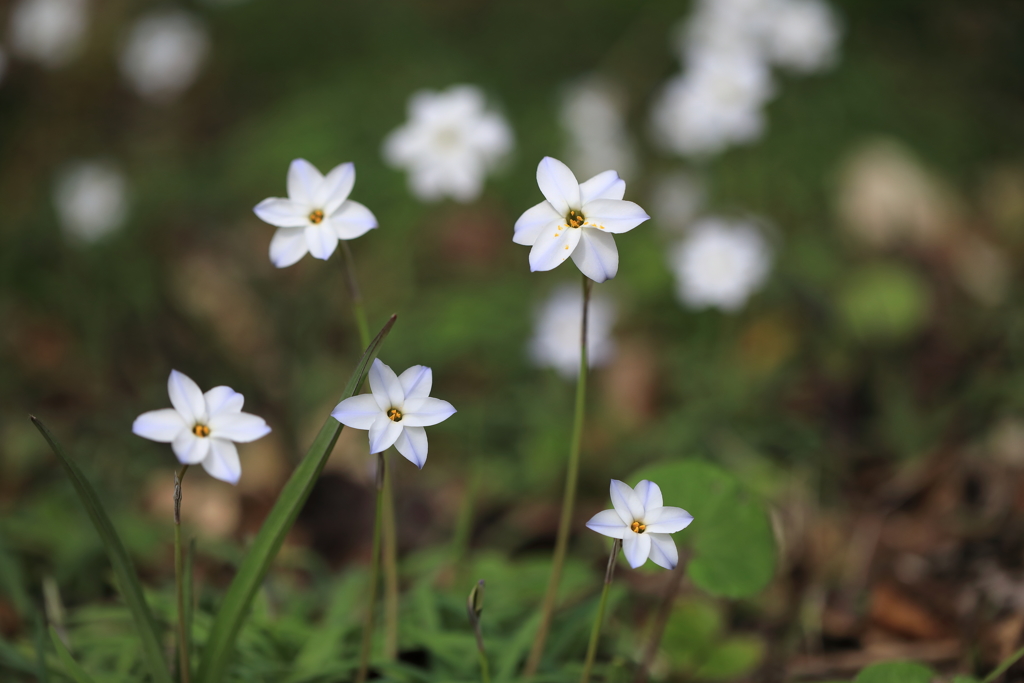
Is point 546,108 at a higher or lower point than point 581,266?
higher

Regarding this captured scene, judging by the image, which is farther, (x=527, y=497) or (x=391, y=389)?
(x=527, y=497)

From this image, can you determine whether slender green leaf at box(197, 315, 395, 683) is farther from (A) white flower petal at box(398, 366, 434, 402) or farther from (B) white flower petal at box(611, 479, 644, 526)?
(B) white flower petal at box(611, 479, 644, 526)

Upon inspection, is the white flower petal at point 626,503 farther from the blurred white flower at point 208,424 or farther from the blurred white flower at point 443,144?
the blurred white flower at point 443,144

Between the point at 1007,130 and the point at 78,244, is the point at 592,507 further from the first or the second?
the point at 1007,130

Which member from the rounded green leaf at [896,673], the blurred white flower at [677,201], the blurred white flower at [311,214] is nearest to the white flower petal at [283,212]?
the blurred white flower at [311,214]

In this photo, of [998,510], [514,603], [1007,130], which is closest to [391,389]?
[514,603]

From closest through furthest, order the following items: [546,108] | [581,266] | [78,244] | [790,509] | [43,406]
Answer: [581,266]
[790,509]
[43,406]
[78,244]
[546,108]

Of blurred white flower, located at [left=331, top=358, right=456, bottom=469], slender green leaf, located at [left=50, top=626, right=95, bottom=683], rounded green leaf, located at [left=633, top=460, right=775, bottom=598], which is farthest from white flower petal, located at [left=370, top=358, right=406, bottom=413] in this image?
slender green leaf, located at [left=50, top=626, right=95, bottom=683]
